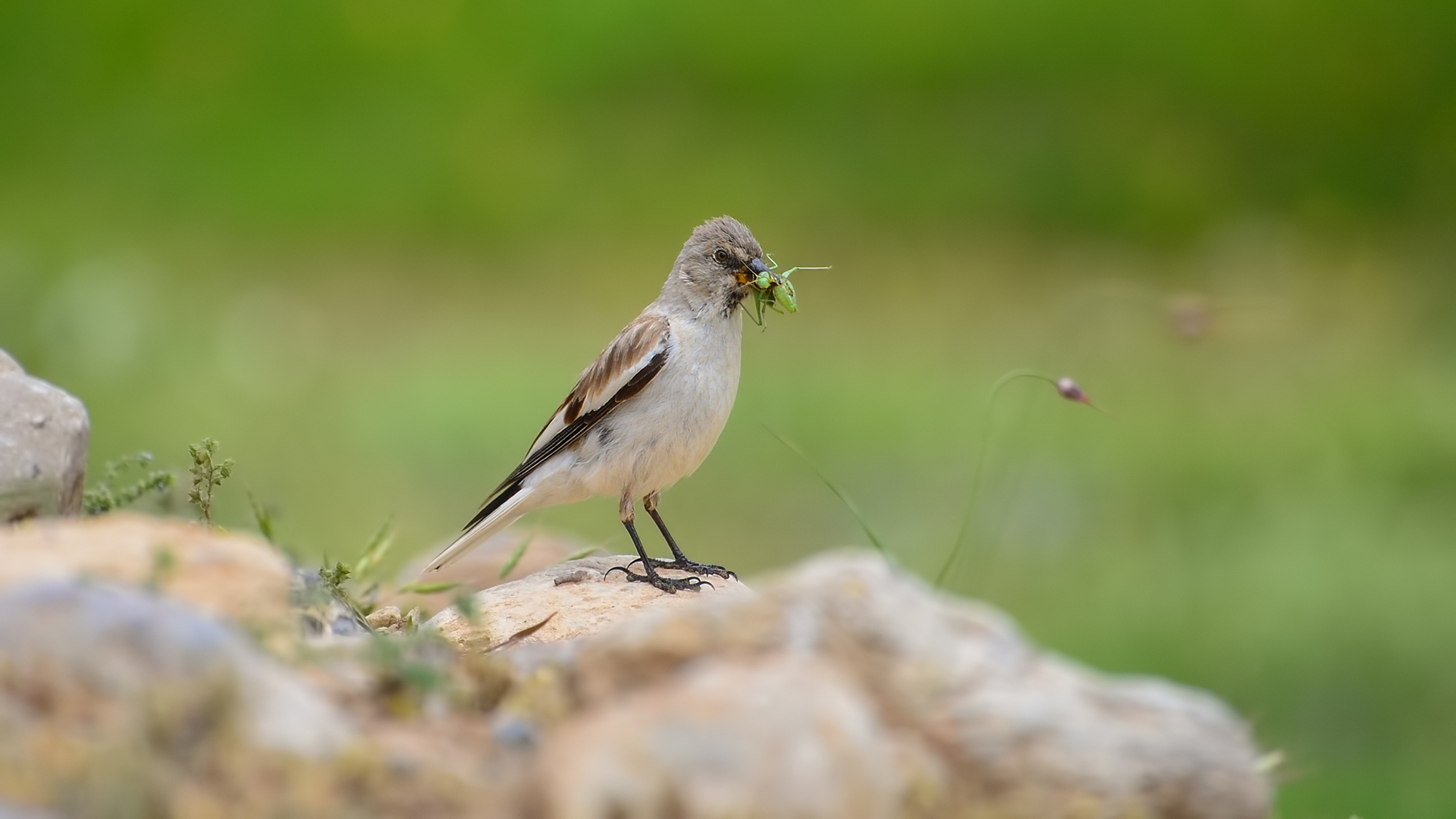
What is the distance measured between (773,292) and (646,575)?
1.19 meters

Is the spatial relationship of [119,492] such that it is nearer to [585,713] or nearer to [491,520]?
[491,520]

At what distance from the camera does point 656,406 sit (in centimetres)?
575

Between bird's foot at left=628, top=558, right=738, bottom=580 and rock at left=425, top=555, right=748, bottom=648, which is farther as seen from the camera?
bird's foot at left=628, top=558, right=738, bottom=580

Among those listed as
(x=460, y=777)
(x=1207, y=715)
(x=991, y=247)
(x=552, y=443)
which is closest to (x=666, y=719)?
(x=460, y=777)

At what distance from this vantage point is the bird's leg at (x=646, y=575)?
5.55 meters

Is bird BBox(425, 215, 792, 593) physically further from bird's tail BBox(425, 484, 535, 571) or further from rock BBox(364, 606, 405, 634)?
rock BBox(364, 606, 405, 634)

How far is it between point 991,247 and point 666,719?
11152 millimetres

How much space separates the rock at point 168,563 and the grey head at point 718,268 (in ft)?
9.73

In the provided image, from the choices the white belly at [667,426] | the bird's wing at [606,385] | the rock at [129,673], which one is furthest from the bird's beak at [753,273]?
the rock at [129,673]

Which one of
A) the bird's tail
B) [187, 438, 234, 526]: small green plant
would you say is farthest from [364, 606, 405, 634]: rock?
the bird's tail

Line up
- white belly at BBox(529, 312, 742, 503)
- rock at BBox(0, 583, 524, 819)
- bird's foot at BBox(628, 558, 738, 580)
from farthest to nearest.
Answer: bird's foot at BBox(628, 558, 738, 580), white belly at BBox(529, 312, 742, 503), rock at BBox(0, 583, 524, 819)

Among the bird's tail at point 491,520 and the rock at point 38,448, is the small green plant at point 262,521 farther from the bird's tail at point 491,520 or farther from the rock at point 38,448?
the rock at point 38,448

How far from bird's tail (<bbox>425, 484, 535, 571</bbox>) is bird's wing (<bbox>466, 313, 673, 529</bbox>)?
0.06 ft

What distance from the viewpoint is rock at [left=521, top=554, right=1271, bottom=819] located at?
2520 mm
